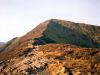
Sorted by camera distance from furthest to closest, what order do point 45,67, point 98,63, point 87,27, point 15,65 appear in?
point 87,27
point 15,65
point 45,67
point 98,63

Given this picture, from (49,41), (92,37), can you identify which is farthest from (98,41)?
(49,41)

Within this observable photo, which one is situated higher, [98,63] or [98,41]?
[98,63]

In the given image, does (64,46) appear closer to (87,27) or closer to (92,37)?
(92,37)

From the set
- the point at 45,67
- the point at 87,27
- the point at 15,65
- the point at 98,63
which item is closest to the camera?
the point at 98,63

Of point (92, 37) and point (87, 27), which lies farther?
point (87, 27)

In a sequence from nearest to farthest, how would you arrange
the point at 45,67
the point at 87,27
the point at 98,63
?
1. the point at 98,63
2. the point at 45,67
3. the point at 87,27

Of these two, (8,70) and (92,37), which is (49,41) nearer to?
(8,70)

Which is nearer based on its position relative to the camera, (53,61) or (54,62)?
(54,62)

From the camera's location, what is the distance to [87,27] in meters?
56.9

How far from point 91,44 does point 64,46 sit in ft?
74.3

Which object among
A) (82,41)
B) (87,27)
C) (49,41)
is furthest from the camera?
(87,27)

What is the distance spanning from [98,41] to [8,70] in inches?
1093

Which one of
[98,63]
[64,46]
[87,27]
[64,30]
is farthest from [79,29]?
[98,63]

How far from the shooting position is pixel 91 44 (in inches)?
1938
